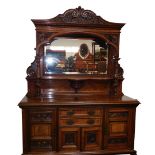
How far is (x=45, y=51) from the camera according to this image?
2713mm

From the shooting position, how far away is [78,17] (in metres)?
2.64

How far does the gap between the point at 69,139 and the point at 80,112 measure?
39 cm

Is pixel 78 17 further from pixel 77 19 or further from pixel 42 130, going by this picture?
pixel 42 130

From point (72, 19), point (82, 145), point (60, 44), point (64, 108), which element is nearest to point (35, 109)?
point (64, 108)

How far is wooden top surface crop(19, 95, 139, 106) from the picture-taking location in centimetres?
239

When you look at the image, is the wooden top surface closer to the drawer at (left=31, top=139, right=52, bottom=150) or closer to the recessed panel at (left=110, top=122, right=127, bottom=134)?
the recessed panel at (left=110, top=122, right=127, bottom=134)

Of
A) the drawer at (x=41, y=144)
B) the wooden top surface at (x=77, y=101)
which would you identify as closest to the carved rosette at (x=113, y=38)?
the wooden top surface at (x=77, y=101)

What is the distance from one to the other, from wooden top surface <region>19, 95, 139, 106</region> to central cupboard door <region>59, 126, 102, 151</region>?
347 mm

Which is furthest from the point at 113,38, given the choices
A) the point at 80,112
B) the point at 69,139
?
the point at 69,139

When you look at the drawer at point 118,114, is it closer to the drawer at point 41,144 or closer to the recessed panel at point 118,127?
the recessed panel at point 118,127

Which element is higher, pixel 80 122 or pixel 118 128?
pixel 80 122

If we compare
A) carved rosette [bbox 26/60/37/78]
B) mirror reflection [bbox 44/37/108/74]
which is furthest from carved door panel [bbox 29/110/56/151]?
mirror reflection [bbox 44/37/108/74]

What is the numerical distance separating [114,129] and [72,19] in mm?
1616

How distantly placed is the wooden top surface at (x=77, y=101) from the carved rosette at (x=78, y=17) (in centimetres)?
106
